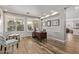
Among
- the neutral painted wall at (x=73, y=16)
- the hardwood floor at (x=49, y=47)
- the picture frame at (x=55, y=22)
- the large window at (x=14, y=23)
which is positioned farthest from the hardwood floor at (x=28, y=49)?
the neutral painted wall at (x=73, y=16)

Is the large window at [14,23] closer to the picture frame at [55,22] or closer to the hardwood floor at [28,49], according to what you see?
the hardwood floor at [28,49]

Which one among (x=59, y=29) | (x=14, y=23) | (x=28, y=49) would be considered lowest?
(x=28, y=49)

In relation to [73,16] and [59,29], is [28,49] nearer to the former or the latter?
[59,29]

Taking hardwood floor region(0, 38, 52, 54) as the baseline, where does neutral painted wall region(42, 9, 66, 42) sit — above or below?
above

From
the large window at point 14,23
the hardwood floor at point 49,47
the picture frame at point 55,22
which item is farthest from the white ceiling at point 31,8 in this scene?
the hardwood floor at point 49,47

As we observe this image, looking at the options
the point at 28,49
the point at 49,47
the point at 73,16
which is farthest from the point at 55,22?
the point at 28,49

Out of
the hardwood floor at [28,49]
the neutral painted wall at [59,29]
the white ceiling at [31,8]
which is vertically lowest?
the hardwood floor at [28,49]

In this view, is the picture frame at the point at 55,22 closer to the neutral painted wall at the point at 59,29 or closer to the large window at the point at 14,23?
the neutral painted wall at the point at 59,29

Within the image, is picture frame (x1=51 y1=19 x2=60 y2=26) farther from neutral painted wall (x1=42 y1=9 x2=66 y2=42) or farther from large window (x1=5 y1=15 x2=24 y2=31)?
large window (x1=5 y1=15 x2=24 y2=31)

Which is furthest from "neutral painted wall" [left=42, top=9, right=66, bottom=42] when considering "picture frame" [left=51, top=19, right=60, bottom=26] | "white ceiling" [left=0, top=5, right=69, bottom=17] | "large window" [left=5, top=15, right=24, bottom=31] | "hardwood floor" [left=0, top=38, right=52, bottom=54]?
"large window" [left=5, top=15, right=24, bottom=31]

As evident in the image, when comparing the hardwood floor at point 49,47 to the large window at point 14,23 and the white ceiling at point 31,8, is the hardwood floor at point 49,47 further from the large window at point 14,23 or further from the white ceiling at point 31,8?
the white ceiling at point 31,8

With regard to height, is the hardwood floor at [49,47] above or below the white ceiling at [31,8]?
below

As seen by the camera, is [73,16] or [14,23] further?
[14,23]

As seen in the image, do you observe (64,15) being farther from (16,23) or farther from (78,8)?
(16,23)
